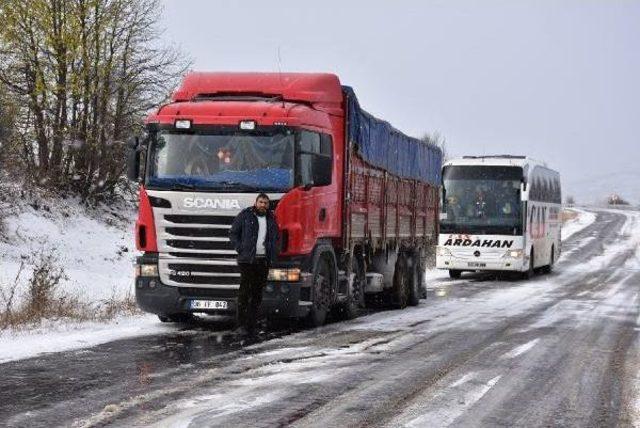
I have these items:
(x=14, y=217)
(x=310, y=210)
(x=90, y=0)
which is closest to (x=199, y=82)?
(x=310, y=210)

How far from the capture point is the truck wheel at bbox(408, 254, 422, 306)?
18594 mm

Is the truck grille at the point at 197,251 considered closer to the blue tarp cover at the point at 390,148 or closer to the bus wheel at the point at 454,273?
the blue tarp cover at the point at 390,148

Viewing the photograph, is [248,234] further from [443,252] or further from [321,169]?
[443,252]

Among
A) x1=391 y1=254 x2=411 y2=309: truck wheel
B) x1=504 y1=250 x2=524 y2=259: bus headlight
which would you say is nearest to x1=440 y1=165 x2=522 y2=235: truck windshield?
x1=504 y1=250 x2=524 y2=259: bus headlight

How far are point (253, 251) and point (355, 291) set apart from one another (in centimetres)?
362

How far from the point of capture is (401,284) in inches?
704

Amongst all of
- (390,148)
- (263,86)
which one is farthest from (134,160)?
(390,148)

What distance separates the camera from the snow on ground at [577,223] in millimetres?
67069

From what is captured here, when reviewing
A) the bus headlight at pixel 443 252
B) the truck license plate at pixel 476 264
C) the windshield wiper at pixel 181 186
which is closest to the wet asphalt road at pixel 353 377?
the windshield wiper at pixel 181 186

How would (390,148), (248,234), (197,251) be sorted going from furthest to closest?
(390,148) < (197,251) < (248,234)

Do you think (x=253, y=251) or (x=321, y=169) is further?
(x=321, y=169)

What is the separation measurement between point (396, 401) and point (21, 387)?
311 cm

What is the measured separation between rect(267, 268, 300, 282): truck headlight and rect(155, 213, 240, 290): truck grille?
45 centimetres

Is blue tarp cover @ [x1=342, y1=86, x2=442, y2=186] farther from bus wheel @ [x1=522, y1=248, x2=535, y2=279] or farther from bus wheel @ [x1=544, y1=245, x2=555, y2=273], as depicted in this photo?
bus wheel @ [x1=544, y1=245, x2=555, y2=273]
